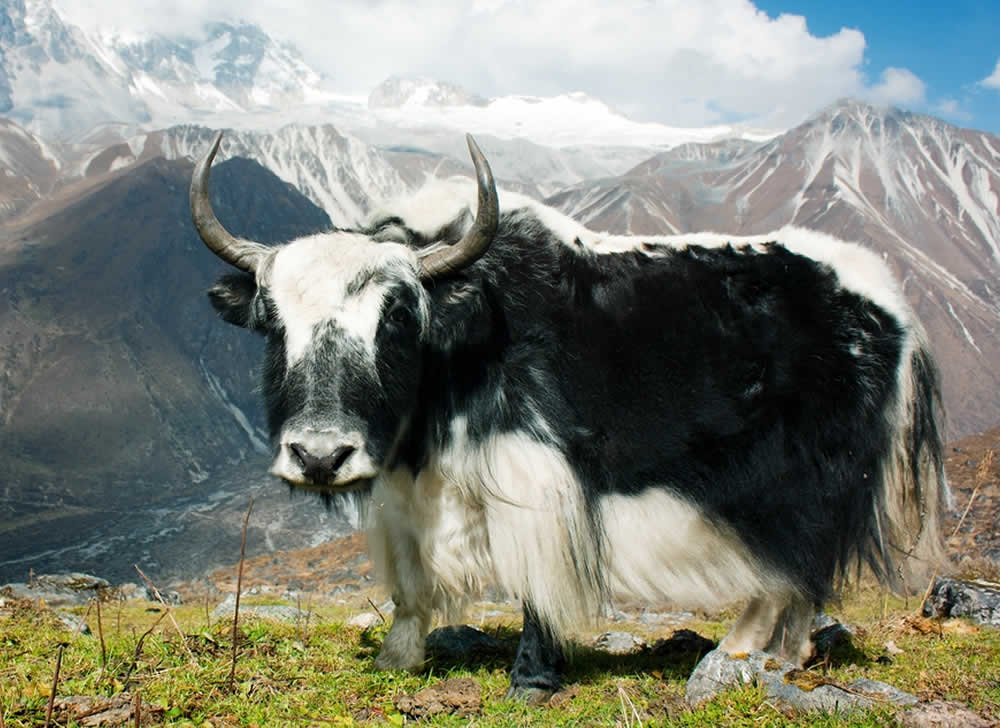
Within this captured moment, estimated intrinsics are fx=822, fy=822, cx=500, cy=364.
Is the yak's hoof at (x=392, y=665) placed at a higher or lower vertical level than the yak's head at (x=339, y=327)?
lower

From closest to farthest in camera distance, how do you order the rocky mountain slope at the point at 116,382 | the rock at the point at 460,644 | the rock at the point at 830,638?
the rock at the point at 460,644 < the rock at the point at 830,638 < the rocky mountain slope at the point at 116,382

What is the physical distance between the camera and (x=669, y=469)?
16.0 feet

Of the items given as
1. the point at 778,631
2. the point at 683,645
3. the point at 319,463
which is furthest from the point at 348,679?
the point at 778,631

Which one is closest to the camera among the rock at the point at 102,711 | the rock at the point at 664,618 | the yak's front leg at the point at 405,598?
the rock at the point at 102,711

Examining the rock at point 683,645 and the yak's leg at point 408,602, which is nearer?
the yak's leg at point 408,602

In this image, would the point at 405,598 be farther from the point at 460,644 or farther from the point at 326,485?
the point at 326,485

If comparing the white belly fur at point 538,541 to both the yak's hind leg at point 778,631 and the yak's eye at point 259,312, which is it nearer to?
the yak's hind leg at point 778,631

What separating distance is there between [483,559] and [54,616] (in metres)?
3.50

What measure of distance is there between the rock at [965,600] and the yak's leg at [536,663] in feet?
12.5

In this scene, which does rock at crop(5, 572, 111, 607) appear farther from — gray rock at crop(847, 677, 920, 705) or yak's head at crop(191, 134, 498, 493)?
gray rock at crop(847, 677, 920, 705)

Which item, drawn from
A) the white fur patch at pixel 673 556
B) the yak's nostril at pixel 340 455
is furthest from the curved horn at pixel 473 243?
the white fur patch at pixel 673 556

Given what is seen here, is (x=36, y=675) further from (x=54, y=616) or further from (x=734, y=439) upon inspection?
(x=734, y=439)

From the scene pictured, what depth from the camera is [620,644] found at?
5859 millimetres

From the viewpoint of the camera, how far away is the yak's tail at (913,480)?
209 inches
